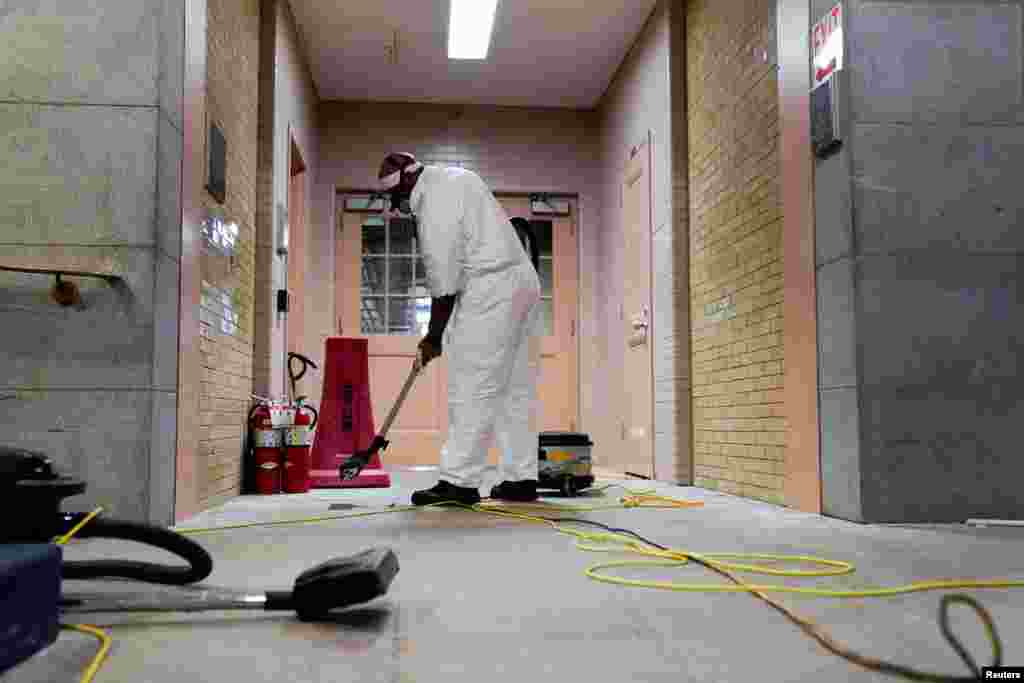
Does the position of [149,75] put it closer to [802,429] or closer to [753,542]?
[753,542]

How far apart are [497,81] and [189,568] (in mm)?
6157

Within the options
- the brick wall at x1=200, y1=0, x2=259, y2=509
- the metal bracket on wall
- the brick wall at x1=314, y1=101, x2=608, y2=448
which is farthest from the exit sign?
the brick wall at x1=314, y1=101, x2=608, y2=448

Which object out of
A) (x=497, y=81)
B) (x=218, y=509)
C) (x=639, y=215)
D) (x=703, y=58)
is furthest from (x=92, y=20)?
(x=497, y=81)

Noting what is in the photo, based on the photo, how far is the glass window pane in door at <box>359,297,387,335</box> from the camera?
7762 millimetres

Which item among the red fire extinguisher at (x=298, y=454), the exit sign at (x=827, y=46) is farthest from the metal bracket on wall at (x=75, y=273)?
the exit sign at (x=827, y=46)

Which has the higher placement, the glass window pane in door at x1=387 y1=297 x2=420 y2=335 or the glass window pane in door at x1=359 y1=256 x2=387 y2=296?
the glass window pane in door at x1=359 y1=256 x2=387 y2=296

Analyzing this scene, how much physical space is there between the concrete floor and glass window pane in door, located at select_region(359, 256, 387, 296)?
5282 millimetres

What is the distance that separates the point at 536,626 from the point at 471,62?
607cm

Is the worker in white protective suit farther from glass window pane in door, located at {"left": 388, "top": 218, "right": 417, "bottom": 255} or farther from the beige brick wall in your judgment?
glass window pane in door, located at {"left": 388, "top": 218, "right": 417, "bottom": 255}

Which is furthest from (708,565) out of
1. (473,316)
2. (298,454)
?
(298,454)

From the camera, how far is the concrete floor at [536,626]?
1.31 m

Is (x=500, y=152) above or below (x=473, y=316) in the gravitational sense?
above

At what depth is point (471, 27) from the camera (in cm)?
627

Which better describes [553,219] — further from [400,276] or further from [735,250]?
[735,250]
